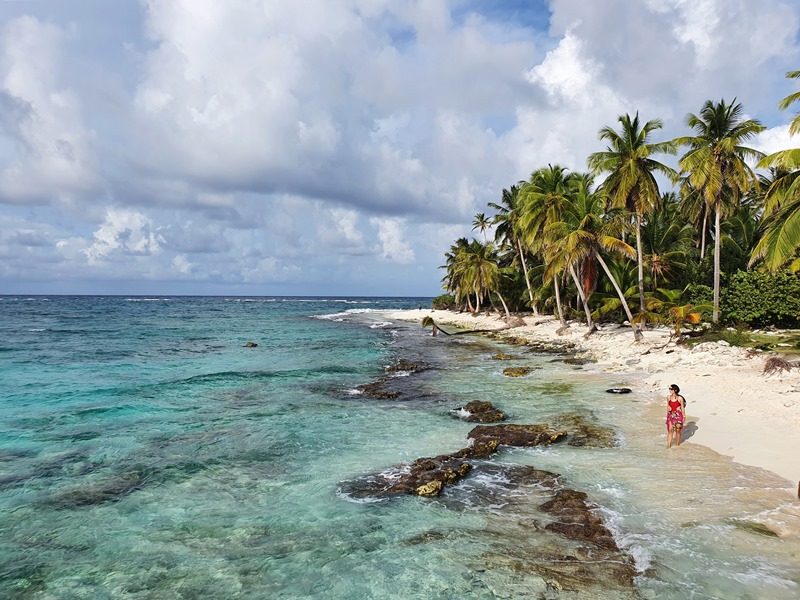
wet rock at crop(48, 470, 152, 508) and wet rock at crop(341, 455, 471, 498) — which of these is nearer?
wet rock at crop(341, 455, 471, 498)

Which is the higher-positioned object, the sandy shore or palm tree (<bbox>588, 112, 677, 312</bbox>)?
palm tree (<bbox>588, 112, 677, 312</bbox>)

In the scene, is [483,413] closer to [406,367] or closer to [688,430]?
[688,430]

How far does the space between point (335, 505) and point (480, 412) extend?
25.9 feet

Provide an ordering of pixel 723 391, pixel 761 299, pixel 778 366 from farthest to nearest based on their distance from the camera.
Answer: pixel 761 299 < pixel 778 366 < pixel 723 391

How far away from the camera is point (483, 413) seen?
16.3 metres

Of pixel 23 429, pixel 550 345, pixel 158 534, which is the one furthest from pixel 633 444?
pixel 550 345

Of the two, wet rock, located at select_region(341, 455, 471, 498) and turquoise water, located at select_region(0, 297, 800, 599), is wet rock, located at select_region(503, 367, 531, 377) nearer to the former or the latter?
turquoise water, located at select_region(0, 297, 800, 599)

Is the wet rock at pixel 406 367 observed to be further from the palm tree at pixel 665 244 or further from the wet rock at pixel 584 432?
the palm tree at pixel 665 244

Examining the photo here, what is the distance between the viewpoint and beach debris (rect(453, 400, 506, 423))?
51.6 feet

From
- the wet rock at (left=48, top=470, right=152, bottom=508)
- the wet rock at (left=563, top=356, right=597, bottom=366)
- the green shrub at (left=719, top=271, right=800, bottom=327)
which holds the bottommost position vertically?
the wet rock at (left=48, top=470, right=152, bottom=508)

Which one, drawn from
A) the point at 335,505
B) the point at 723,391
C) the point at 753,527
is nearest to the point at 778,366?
the point at 723,391

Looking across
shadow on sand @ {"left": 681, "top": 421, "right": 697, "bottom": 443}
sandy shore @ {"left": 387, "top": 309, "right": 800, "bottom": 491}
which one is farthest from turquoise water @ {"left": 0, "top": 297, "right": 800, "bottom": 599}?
sandy shore @ {"left": 387, "top": 309, "right": 800, "bottom": 491}

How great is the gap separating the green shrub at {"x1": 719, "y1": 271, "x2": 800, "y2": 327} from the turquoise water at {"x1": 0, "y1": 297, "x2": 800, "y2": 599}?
14.6 meters

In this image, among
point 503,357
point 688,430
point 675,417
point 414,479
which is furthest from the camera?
point 503,357
